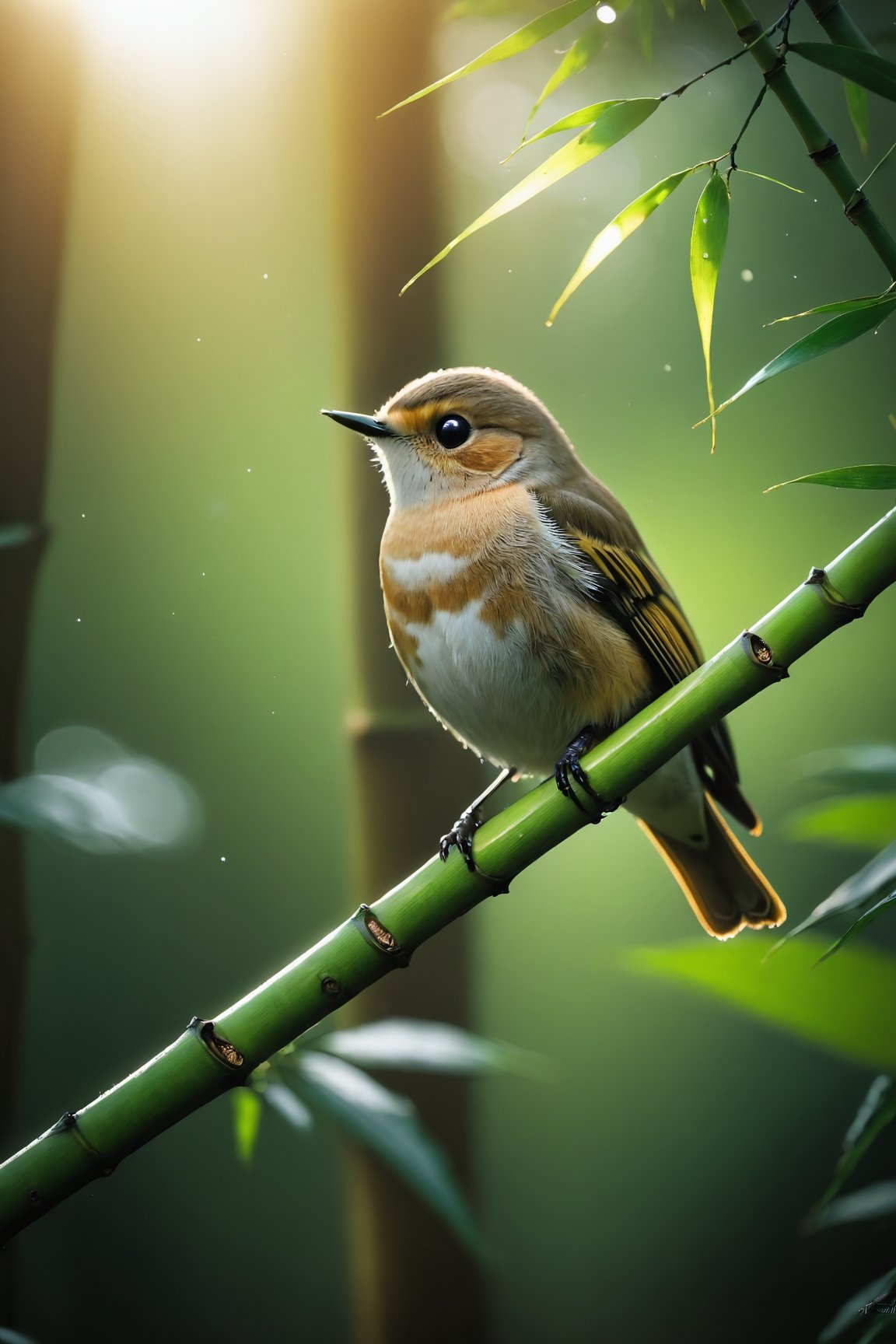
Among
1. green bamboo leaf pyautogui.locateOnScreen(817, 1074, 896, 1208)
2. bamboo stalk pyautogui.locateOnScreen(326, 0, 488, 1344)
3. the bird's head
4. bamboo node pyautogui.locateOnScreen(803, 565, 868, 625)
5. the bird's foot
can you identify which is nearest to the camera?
bamboo node pyautogui.locateOnScreen(803, 565, 868, 625)

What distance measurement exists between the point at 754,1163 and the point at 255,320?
1447 millimetres

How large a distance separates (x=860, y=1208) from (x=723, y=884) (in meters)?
0.41

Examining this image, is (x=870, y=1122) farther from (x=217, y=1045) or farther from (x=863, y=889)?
(x=217, y=1045)

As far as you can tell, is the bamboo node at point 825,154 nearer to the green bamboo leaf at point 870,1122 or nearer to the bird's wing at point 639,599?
the bird's wing at point 639,599

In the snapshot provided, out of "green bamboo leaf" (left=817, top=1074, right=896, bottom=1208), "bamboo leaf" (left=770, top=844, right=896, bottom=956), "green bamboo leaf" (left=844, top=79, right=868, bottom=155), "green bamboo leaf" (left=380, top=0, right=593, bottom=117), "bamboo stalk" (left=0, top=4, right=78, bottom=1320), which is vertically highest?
"bamboo stalk" (left=0, top=4, right=78, bottom=1320)

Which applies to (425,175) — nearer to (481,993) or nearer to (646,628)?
(646,628)

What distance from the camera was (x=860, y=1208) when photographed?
1092 mm

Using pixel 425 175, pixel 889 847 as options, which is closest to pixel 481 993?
pixel 889 847

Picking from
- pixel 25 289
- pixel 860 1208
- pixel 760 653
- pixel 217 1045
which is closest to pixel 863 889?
pixel 760 653

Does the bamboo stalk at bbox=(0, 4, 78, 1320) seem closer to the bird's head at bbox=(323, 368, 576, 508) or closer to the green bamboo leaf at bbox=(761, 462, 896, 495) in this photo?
the bird's head at bbox=(323, 368, 576, 508)

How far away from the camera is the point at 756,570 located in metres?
1.46

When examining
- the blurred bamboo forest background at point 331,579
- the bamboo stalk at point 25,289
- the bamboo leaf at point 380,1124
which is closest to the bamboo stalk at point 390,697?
the blurred bamboo forest background at point 331,579

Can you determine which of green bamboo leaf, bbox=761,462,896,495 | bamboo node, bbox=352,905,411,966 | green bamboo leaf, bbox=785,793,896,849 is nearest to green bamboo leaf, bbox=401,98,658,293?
green bamboo leaf, bbox=761,462,896,495

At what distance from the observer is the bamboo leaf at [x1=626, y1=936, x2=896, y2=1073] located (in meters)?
0.92
